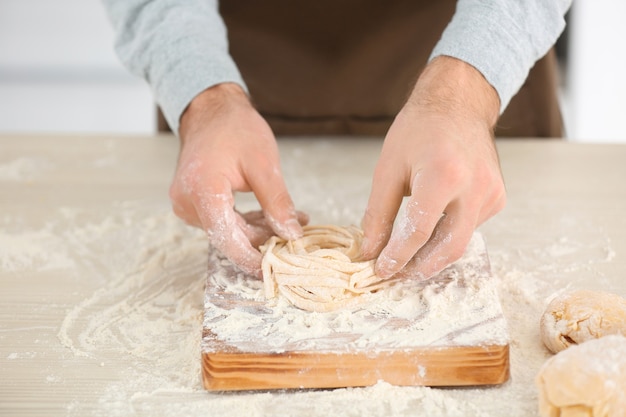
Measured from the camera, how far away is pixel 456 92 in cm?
152

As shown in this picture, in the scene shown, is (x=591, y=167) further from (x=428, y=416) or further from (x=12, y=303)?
(x=12, y=303)

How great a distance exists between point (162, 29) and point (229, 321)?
30.4 inches

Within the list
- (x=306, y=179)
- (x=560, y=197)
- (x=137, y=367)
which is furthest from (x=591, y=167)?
(x=137, y=367)

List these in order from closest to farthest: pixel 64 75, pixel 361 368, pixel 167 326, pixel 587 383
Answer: pixel 587 383, pixel 361 368, pixel 167 326, pixel 64 75

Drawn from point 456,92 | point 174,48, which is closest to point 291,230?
point 456,92

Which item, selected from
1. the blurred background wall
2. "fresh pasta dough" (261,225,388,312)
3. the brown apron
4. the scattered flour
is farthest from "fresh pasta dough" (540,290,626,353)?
the blurred background wall

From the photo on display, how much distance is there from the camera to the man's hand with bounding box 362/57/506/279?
4.45 ft

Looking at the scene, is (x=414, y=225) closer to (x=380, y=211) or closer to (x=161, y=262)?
(x=380, y=211)

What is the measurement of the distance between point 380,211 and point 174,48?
0.65 meters

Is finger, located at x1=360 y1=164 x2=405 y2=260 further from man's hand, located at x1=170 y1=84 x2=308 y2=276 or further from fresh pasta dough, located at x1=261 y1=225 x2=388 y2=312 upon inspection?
man's hand, located at x1=170 y1=84 x2=308 y2=276

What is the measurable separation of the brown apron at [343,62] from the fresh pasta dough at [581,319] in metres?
0.96

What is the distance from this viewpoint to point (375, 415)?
3.97ft

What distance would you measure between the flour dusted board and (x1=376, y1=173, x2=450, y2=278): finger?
71 mm

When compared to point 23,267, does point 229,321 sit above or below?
above
